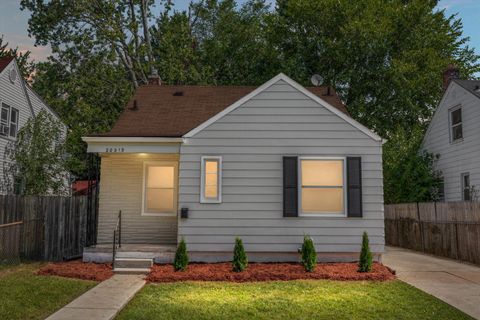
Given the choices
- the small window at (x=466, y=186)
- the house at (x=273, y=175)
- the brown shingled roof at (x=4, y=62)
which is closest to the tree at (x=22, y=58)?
the brown shingled roof at (x=4, y=62)

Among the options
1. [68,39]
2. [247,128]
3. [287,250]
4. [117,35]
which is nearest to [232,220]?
[287,250]

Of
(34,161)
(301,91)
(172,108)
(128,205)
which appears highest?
(172,108)

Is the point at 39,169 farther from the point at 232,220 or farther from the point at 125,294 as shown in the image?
the point at 125,294

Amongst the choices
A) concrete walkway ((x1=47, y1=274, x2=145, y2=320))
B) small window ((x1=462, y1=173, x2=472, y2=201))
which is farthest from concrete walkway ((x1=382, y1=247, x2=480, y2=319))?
concrete walkway ((x1=47, y1=274, x2=145, y2=320))

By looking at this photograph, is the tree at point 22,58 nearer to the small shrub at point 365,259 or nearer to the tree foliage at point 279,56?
the tree foliage at point 279,56

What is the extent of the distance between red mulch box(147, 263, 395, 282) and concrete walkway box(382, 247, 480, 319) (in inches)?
29.8

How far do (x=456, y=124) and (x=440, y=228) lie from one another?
503 cm

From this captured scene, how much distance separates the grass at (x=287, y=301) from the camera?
22.4ft

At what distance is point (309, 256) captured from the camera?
1010cm

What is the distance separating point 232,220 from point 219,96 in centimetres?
597

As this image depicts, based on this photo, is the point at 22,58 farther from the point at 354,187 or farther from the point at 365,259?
the point at 365,259

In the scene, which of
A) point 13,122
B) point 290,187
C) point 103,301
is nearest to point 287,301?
point 103,301

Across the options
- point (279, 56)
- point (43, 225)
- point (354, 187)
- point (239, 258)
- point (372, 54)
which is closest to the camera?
point (239, 258)

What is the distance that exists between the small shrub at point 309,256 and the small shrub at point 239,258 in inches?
51.9
